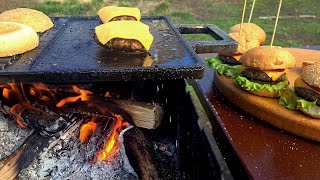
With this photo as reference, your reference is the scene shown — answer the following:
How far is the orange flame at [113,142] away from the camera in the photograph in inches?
126

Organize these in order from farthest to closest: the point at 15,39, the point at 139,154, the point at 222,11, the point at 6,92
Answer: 1. the point at 222,11
2. the point at 6,92
3. the point at 139,154
4. the point at 15,39

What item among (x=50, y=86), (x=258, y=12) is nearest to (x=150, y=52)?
(x=50, y=86)

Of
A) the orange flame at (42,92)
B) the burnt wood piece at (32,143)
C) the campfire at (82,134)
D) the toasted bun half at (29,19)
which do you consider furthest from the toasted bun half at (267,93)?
the toasted bun half at (29,19)

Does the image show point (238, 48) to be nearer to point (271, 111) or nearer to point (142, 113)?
point (271, 111)

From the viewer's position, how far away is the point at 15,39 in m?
2.82

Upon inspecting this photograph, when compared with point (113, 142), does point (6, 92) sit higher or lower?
higher

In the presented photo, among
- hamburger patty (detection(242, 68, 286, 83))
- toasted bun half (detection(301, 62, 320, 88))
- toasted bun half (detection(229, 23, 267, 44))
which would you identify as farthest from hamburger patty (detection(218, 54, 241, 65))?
toasted bun half (detection(301, 62, 320, 88))

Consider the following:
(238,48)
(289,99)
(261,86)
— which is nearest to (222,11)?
(238,48)

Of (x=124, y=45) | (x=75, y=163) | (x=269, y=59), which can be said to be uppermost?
(x=124, y=45)

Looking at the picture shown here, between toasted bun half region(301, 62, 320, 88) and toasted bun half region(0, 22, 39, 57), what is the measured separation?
7.73ft

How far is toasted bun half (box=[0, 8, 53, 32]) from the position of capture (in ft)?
11.6

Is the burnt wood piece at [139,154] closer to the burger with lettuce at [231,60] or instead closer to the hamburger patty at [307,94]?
the burger with lettuce at [231,60]

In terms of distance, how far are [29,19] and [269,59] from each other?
2.48 meters

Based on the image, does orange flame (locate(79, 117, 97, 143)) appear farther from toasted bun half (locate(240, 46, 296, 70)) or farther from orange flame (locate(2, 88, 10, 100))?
toasted bun half (locate(240, 46, 296, 70))
